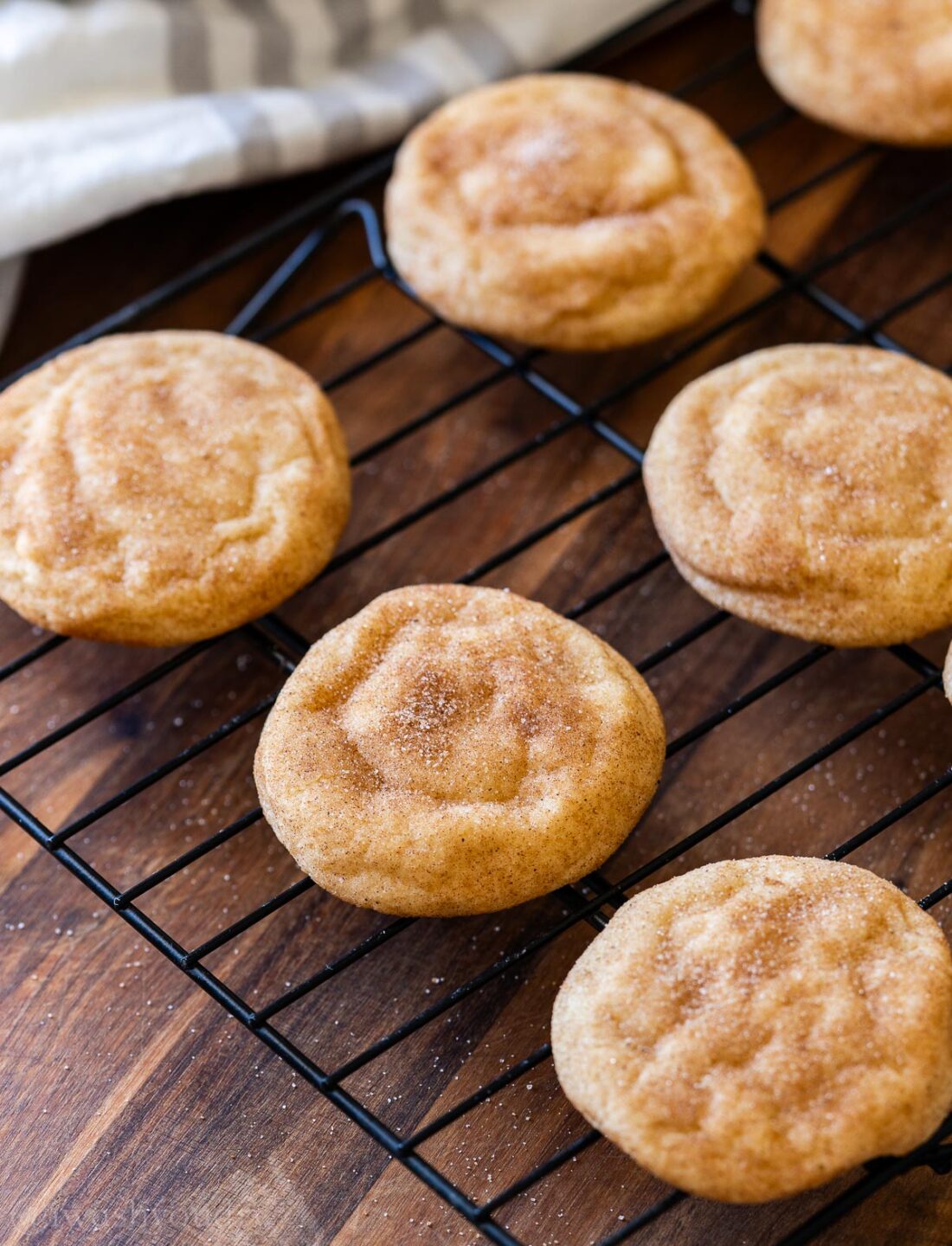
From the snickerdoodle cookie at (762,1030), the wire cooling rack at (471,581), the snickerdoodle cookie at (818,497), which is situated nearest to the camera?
the snickerdoodle cookie at (762,1030)

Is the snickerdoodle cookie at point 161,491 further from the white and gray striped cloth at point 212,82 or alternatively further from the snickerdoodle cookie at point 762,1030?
the snickerdoodle cookie at point 762,1030

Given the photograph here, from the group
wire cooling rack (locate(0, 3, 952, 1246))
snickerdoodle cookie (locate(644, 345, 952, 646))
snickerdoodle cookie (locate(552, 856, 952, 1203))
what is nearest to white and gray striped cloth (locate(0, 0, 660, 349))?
wire cooling rack (locate(0, 3, 952, 1246))

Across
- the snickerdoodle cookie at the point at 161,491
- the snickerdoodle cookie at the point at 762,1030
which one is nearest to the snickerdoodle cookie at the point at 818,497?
the snickerdoodle cookie at the point at 762,1030

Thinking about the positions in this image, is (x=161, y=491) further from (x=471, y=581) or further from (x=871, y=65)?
(x=871, y=65)

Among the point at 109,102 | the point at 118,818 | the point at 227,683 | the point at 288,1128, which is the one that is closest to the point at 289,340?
the point at 109,102

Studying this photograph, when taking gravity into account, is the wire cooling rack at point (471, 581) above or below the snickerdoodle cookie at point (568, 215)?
below

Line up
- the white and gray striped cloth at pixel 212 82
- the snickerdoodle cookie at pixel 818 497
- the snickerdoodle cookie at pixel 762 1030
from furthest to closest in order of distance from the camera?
the white and gray striped cloth at pixel 212 82 < the snickerdoodle cookie at pixel 818 497 < the snickerdoodle cookie at pixel 762 1030

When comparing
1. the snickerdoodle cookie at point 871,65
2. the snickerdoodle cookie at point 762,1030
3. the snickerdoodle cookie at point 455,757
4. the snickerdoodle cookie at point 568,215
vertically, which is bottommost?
the snickerdoodle cookie at point 762,1030
